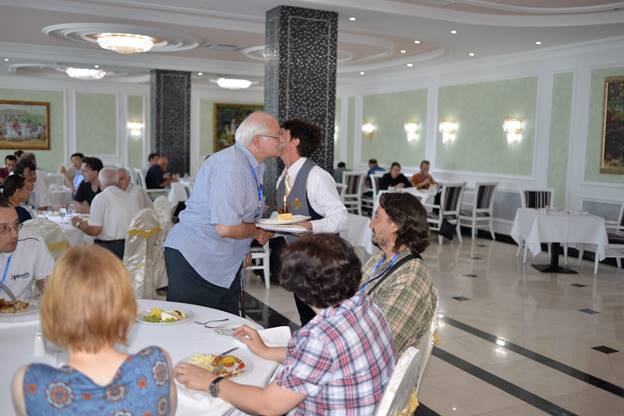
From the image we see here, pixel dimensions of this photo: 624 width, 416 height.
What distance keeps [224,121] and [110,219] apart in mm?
13233

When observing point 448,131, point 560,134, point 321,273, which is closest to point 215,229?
point 321,273

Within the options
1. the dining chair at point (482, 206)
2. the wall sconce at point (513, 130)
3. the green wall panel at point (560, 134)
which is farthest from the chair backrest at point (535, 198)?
the wall sconce at point (513, 130)

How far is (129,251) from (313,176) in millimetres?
2235

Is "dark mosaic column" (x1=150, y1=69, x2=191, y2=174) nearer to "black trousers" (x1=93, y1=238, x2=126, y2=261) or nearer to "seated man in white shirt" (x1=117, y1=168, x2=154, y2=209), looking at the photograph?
"seated man in white shirt" (x1=117, y1=168, x2=154, y2=209)

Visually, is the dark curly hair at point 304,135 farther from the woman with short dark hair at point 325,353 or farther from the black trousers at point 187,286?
the woman with short dark hair at point 325,353

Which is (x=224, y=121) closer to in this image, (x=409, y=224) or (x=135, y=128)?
(x=135, y=128)

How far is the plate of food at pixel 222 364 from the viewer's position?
74.6 inches

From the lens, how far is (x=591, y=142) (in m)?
9.02

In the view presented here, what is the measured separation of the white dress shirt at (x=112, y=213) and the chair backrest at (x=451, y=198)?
5.93 metres

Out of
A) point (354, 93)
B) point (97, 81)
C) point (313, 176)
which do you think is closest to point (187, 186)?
point (354, 93)

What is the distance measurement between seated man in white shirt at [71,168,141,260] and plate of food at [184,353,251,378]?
11.3ft

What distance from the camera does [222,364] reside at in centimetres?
194

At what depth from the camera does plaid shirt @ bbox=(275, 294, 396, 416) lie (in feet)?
5.26

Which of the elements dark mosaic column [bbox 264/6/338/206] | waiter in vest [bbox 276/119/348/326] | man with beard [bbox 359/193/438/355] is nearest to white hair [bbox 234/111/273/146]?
waiter in vest [bbox 276/119/348/326]
